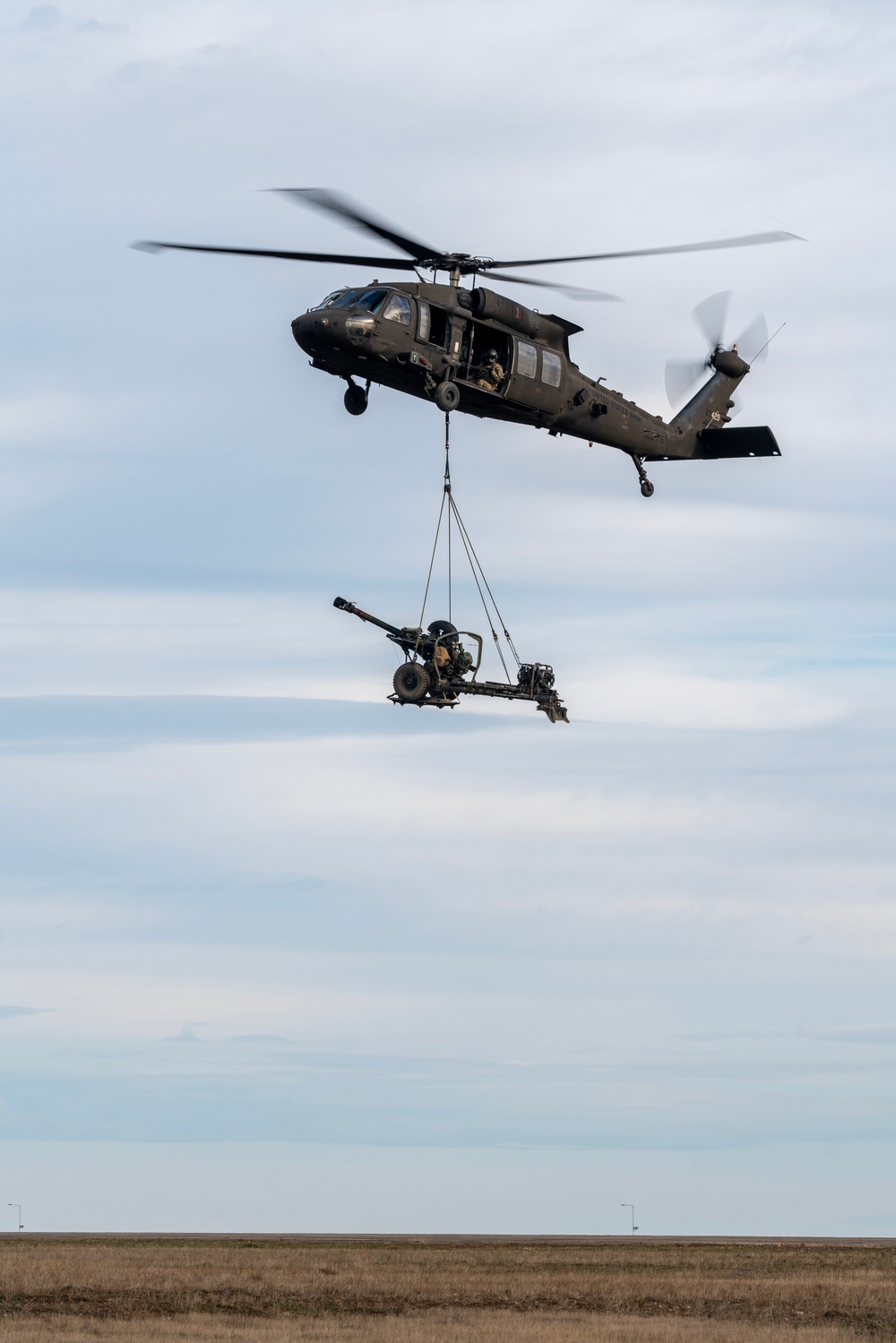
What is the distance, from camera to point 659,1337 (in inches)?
1189

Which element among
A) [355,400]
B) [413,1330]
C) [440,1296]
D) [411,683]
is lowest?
[440,1296]

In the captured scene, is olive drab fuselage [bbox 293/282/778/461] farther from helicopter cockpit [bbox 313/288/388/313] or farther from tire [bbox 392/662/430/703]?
tire [bbox 392/662/430/703]

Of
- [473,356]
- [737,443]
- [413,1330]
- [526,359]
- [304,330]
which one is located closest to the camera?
[413,1330]

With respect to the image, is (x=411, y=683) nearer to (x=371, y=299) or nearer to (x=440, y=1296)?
(x=371, y=299)

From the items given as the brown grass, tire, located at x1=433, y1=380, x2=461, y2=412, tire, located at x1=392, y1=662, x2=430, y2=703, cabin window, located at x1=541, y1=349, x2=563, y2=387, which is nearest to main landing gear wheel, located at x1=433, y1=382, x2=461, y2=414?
tire, located at x1=433, y1=380, x2=461, y2=412

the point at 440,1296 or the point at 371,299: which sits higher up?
the point at 371,299

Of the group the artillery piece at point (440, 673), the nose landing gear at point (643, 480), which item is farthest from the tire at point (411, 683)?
the nose landing gear at point (643, 480)

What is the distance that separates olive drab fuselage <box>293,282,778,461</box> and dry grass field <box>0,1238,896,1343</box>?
19.1 m

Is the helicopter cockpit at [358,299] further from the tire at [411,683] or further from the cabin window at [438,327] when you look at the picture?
the tire at [411,683]

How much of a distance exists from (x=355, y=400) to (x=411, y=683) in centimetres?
626

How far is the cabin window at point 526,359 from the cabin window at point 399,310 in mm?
3382

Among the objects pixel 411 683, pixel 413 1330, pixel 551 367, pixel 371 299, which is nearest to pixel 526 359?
pixel 551 367

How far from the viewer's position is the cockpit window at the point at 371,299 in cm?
3456

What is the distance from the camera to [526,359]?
3775 centimetres
